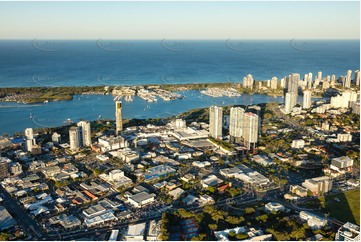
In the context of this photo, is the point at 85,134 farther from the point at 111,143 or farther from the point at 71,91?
the point at 71,91

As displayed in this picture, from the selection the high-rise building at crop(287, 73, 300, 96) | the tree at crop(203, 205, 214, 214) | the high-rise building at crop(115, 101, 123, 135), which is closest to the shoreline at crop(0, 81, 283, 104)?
the high-rise building at crop(287, 73, 300, 96)

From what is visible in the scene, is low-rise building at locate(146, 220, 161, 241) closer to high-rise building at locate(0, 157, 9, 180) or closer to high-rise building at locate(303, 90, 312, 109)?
high-rise building at locate(0, 157, 9, 180)

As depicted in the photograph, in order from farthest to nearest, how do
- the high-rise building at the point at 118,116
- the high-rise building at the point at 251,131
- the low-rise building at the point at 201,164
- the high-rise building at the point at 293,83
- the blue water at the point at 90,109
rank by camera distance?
the high-rise building at the point at 293,83 < the blue water at the point at 90,109 < the high-rise building at the point at 118,116 < the high-rise building at the point at 251,131 < the low-rise building at the point at 201,164

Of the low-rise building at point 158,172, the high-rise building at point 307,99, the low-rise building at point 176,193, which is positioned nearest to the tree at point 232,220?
the low-rise building at point 176,193

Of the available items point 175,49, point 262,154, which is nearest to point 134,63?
point 175,49

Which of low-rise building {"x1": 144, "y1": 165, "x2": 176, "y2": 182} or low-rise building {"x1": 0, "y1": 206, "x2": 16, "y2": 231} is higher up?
low-rise building {"x1": 144, "y1": 165, "x2": 176, "y2": 182}

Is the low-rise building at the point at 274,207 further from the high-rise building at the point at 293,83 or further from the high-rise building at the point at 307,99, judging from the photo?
the high-rise building at the point at 293,83

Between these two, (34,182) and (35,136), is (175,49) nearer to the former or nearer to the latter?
(35,136)
